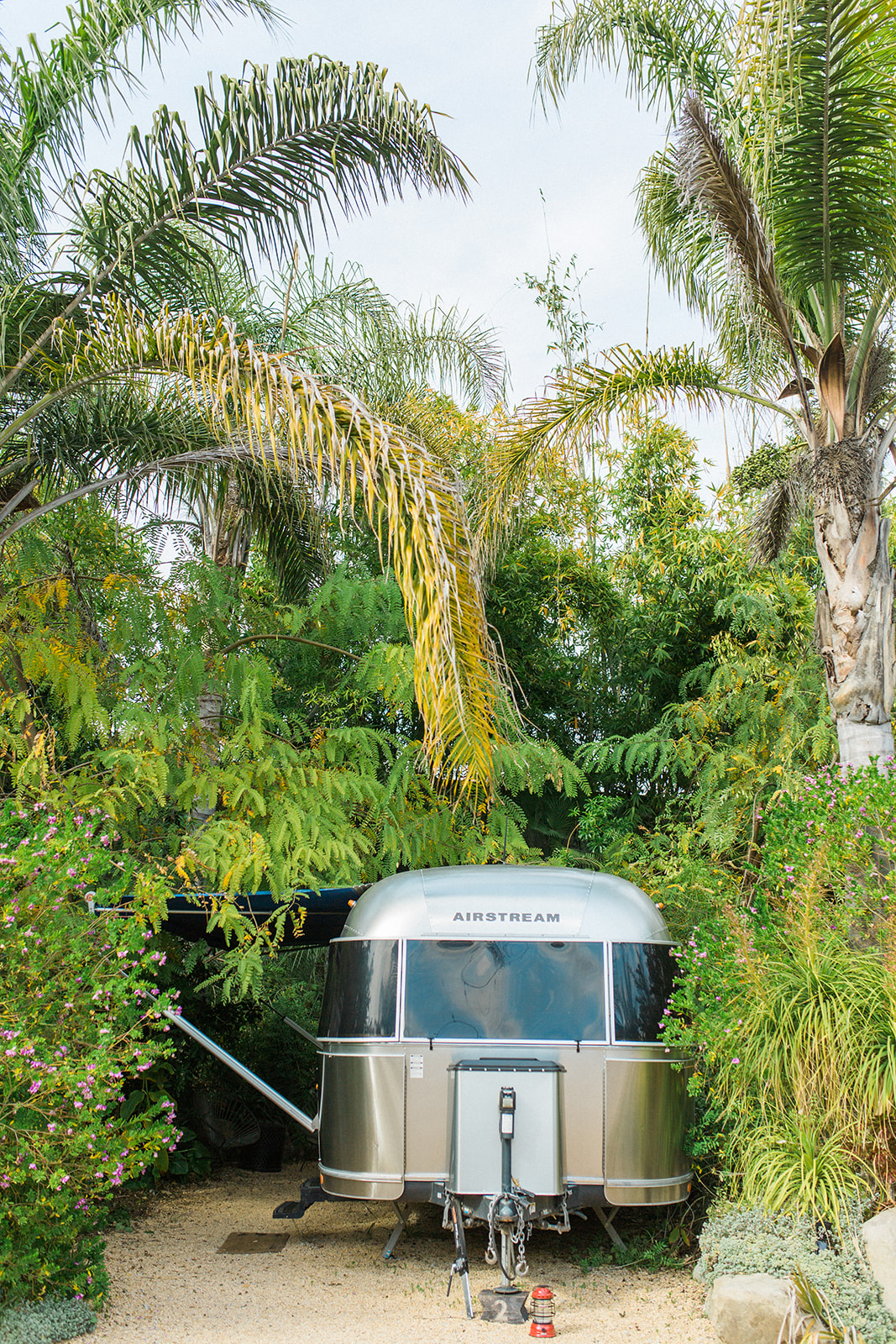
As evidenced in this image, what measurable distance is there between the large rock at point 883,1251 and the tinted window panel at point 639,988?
55.4 inches

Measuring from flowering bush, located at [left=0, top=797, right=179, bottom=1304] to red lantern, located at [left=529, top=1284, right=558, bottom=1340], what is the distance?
200cm

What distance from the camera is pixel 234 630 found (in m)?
8.87

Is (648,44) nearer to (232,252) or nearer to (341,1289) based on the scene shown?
(232,252)

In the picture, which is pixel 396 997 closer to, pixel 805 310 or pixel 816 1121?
pixel 816 1121

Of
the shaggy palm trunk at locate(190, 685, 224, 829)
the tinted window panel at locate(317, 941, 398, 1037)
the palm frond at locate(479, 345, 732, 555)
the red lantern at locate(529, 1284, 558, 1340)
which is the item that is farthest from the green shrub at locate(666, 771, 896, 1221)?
the shaggy palm trunk at locate(190, 685, 224, 829)

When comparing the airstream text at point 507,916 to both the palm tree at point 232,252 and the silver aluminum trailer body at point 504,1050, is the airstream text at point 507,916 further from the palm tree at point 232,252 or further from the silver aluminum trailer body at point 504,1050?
the palm tree at point 232,252

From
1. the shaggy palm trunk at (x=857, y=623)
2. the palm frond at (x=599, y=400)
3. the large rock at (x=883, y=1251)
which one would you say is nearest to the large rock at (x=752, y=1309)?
the large rock at (x=883, y=1251)

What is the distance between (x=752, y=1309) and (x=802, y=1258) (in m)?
0.38

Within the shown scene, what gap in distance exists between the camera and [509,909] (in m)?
6.09

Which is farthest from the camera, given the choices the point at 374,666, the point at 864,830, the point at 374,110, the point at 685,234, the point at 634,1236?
the point at 685,234

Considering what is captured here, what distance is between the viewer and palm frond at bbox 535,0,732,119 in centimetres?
808

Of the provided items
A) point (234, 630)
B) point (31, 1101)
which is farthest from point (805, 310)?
point (31, 1101)

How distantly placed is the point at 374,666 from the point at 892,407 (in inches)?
176

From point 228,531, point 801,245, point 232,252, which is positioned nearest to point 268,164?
point 232,252
